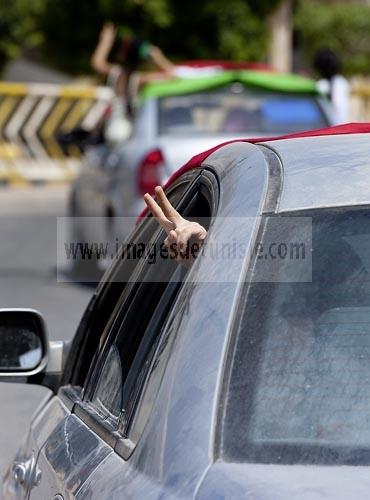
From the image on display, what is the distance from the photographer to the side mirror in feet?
11.6

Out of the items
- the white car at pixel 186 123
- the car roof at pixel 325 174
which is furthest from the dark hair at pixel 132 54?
the car roof at pixel 325 174

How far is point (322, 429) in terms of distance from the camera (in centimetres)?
223

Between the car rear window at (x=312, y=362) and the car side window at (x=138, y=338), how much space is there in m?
0.28

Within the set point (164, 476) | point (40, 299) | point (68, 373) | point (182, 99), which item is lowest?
point (40, 299)

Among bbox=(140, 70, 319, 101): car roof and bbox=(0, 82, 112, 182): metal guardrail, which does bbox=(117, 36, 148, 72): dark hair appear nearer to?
→ bbox=(140, 70, 319, 101): car roof

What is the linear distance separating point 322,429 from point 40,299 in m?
9.03

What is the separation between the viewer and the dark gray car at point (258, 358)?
84.4 inches

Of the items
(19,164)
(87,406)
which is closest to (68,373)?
(87,406)

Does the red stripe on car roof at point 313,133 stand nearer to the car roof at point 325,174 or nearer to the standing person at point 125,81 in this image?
the car roof at point 325,174

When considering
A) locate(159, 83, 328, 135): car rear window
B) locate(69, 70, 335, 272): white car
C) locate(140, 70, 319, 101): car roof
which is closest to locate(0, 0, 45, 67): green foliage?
locate(69, 70, 335, 272): white car

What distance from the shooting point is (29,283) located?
1219 cm

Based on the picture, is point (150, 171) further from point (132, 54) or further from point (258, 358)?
point (258, 358)

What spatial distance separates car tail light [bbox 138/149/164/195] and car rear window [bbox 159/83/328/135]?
0.42m

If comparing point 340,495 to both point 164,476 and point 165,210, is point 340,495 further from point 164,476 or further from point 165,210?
point 165,210
